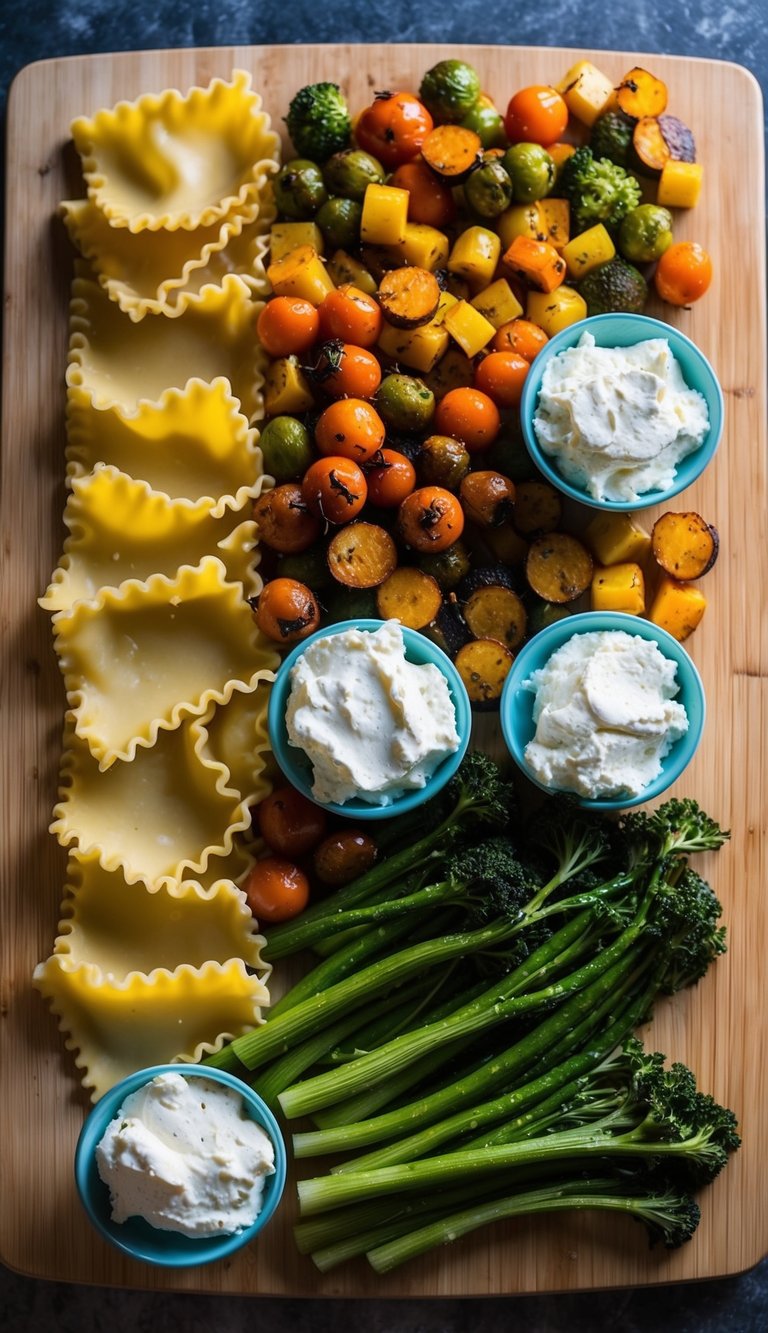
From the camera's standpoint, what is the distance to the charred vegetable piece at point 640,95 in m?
3.57

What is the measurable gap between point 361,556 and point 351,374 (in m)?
0.52

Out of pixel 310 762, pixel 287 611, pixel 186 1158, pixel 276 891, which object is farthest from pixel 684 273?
pixel 186 1158

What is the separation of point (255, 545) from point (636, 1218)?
7.18 feet

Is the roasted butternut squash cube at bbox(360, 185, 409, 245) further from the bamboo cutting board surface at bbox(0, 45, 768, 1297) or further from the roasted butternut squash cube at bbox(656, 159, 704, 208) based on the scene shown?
the roasted butternut squash cube at bbox(656, 159, 704, 208)

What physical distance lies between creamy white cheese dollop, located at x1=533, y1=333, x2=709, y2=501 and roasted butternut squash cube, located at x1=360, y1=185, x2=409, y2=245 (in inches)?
24.3

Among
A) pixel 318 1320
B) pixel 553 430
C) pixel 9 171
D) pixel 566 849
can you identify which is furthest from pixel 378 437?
pixel 318 1320

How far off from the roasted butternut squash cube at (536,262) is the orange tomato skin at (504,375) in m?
0.24

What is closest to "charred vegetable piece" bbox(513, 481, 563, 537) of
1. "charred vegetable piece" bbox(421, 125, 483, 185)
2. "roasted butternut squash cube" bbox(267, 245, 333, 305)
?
"roasted butternut squash cube" bbox(267, 245, 333, 305)

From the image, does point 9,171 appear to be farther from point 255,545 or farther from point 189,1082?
point 189,1082

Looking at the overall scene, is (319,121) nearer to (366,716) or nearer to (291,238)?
(291,238)

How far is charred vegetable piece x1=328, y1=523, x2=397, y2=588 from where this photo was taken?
3.35 meters

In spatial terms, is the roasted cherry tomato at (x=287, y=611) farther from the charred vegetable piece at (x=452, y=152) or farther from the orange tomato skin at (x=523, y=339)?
the charred vegetable piece at (x=452, y=152)

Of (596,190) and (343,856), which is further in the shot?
(596,190)

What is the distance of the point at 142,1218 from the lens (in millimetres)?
3127
